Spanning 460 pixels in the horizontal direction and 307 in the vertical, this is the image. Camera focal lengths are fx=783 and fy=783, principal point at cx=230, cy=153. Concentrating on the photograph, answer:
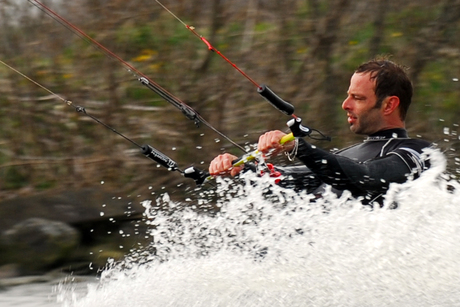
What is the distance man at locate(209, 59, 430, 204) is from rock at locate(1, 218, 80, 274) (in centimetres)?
310

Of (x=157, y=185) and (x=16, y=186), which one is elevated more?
(x=16, y=186)

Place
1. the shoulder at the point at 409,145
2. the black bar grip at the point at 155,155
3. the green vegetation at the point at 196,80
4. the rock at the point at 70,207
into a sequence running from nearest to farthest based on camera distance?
1. the shoulder at the point at 409,145
2. the black bar grip at the point at 155,155
3. the rock at the point at 70,207
4. the green vegetation at the point at 196,80

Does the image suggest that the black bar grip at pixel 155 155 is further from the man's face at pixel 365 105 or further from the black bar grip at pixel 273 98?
the man's face at pixel 365 105

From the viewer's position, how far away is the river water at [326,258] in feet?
11.7

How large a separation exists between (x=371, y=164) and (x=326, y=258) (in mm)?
518

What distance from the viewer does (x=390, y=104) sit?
3.90 m

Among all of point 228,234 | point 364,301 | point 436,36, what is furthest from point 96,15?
point 364,301

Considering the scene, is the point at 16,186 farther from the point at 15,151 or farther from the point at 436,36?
the point at 436,36

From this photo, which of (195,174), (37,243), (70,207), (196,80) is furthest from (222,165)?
(196,80)

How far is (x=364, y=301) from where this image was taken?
3.61 m

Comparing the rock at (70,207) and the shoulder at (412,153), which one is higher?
the rock at (70,207)

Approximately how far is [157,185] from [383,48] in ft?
8.31

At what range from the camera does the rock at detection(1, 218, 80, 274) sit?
21.4 ft

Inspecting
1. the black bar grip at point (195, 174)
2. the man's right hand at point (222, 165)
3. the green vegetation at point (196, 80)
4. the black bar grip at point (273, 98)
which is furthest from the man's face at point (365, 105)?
the green vegetation at point (196, 80)
